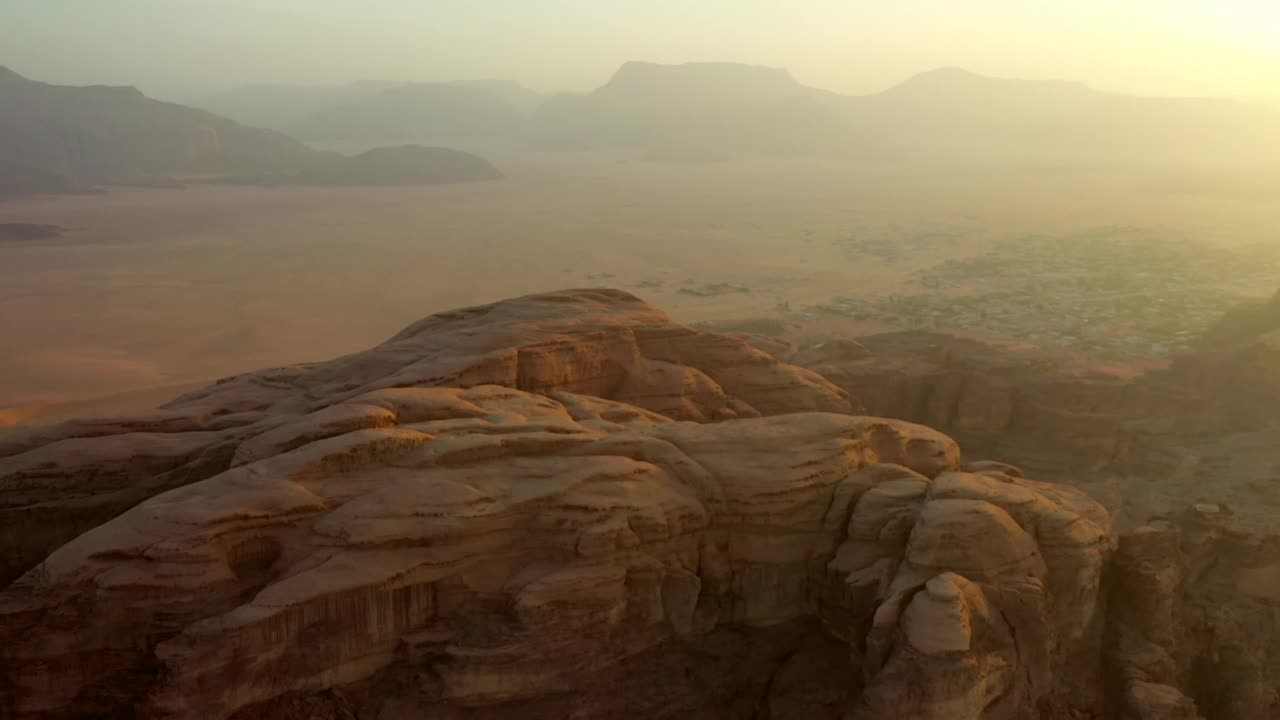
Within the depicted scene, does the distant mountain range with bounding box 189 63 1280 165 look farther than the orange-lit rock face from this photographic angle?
Yes

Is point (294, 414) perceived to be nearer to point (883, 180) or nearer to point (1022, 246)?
point (1022, 246)

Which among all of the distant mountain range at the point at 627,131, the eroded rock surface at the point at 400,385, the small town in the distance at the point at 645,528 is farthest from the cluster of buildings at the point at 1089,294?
the distant mountain range at the point at 627,131

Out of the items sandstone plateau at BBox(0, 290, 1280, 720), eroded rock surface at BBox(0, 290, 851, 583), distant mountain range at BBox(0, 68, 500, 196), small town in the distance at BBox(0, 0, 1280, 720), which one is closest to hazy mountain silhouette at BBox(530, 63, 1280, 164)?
distant mountain range at BBox(0, 68, 500, 196)

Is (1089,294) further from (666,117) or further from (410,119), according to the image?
(410,119)

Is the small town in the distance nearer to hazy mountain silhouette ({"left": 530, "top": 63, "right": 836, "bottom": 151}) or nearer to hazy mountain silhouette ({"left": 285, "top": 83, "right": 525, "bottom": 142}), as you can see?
Result: hazy mountain silhouette ({"left": 530, "top": 63, "right": 836, "bottom": 151})

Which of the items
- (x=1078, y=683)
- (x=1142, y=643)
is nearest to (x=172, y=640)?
(x=1078, y=683)

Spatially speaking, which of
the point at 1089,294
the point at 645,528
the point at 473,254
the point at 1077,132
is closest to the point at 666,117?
the point at 1077,132

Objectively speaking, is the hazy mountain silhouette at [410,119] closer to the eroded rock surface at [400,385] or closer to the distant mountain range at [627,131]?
the distant mountain range at [627,131]
